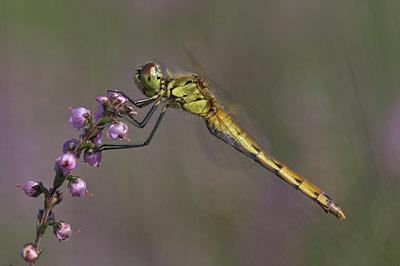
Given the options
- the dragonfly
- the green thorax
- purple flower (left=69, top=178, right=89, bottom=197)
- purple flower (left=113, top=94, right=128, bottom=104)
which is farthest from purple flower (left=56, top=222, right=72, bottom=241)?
the green thorax

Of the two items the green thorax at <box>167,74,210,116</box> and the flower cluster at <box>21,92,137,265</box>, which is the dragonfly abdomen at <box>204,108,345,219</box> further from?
the flower cluster at <box>21,92,137,265</box>

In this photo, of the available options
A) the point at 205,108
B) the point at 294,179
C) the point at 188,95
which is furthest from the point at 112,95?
the point at 294,179

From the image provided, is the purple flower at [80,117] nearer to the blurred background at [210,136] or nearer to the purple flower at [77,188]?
the purple flower at [77,188]

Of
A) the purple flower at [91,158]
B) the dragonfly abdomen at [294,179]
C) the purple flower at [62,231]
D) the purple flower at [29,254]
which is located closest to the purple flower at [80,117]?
the purple flower at [91,158]

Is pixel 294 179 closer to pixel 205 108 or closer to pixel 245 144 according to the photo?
pixel 245 144

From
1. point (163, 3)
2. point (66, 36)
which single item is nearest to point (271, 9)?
point (163, 3)
